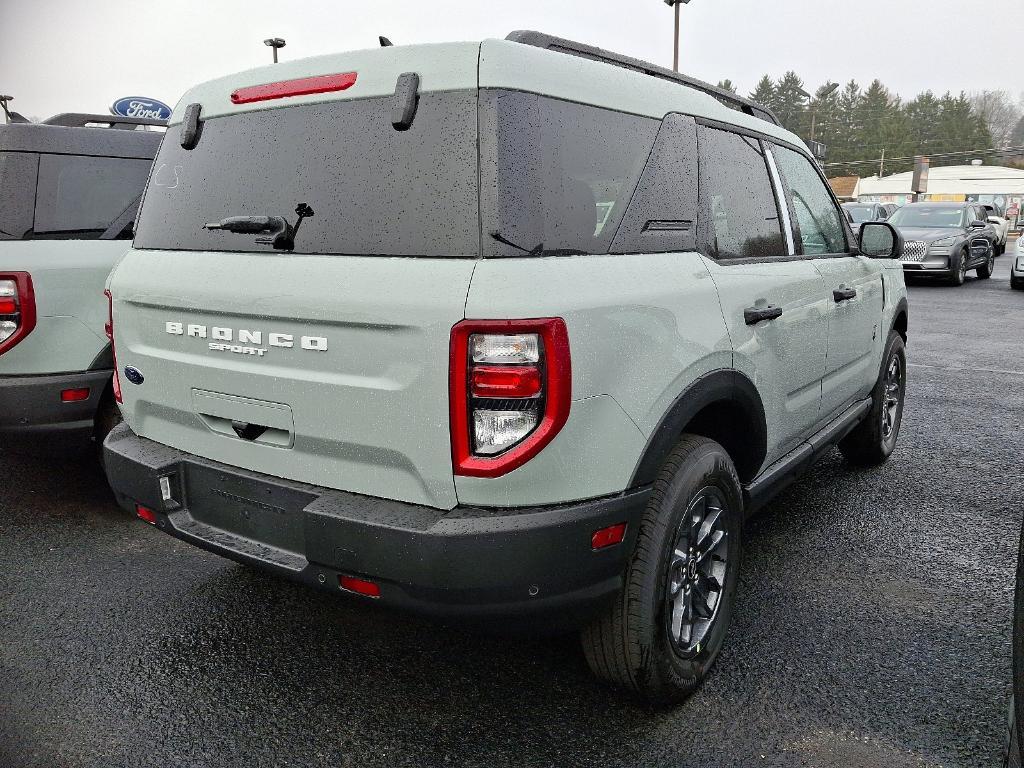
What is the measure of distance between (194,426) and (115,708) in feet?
3.01

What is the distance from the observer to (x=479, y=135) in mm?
2121

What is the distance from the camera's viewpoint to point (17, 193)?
14.3ft

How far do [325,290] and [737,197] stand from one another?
5.41ft

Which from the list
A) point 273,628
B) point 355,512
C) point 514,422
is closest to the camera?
point 514,422

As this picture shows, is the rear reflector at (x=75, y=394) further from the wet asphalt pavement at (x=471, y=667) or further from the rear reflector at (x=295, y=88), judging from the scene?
the rear reflector at (x=295, y=88)

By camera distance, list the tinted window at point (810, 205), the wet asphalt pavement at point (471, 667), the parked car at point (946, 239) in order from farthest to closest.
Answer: the parked car at point (946, 239) < the tinted window at point (810, 205) < the wet asphalt pavement at point (471, 667)

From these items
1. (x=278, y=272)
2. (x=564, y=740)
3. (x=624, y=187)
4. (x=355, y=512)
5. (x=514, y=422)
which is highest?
(x=624, y=187)

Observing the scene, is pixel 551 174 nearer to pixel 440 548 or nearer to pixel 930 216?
pixel 440 548

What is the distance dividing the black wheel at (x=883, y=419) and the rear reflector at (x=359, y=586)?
338 cm

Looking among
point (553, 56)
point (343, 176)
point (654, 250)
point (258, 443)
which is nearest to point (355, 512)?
point (258, 443)

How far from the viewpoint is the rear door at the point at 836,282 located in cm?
367

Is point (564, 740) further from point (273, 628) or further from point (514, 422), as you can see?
point (273, 628)

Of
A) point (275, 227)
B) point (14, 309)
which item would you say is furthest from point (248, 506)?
point (14, 309)

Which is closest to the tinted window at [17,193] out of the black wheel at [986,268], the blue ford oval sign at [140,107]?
the blue ford oval sign at [140,107]
